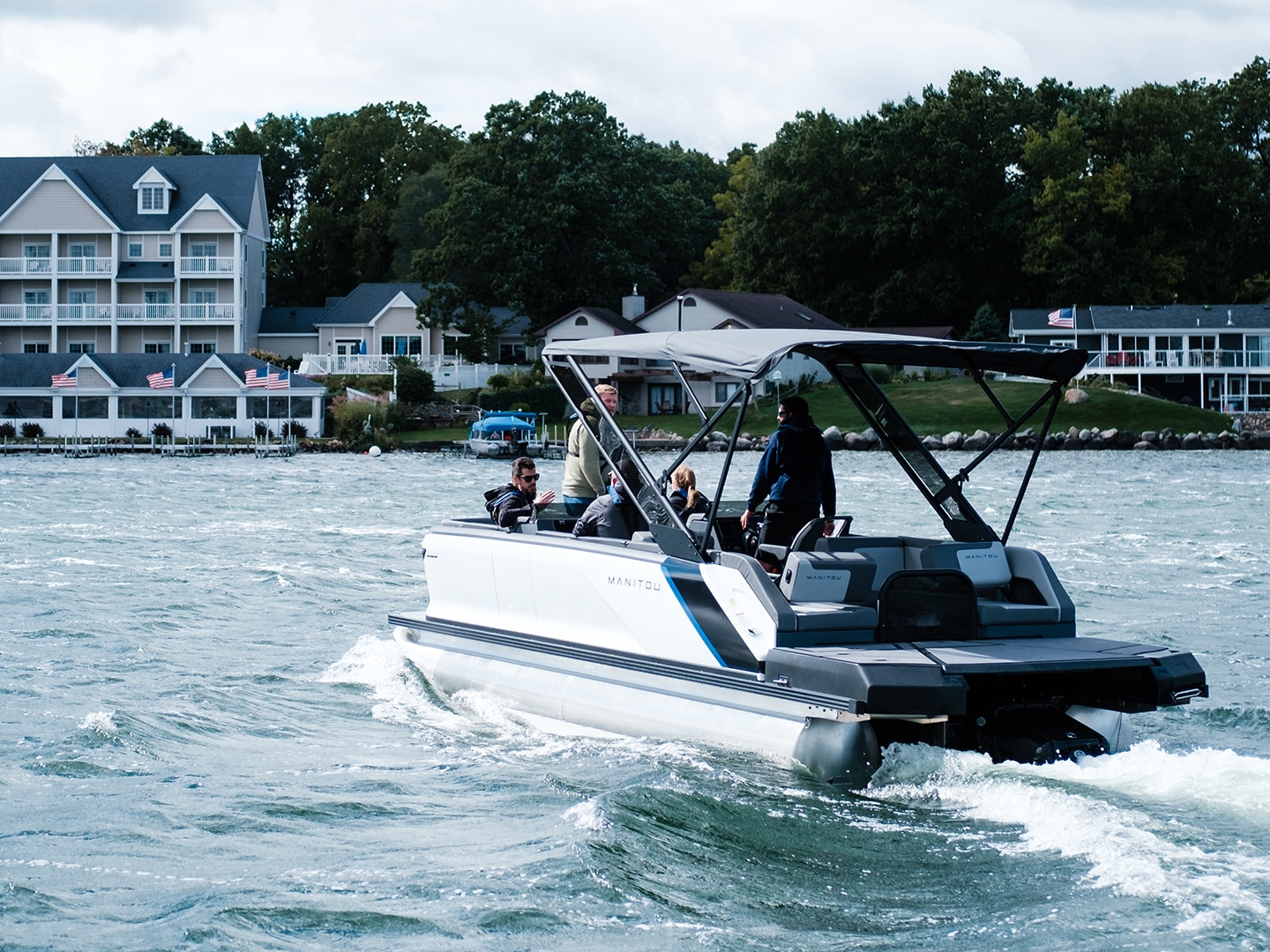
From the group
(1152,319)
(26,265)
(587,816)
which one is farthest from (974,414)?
(587,816)

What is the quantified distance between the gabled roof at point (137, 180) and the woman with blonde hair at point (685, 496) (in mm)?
69257

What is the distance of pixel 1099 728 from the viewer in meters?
8.86

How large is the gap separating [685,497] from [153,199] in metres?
71.6

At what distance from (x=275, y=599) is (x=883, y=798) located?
1163cm

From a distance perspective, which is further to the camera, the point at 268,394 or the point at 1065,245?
the point at 1065,245

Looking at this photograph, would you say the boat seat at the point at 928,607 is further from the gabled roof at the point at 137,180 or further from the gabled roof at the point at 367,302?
the gabled roof at the point at 367,302

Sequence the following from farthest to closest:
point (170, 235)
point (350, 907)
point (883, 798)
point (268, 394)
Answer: point (170, 235)
point (268, 394)
point (883, 798)
point (350, 907)

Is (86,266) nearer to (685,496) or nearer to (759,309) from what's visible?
(759,309)

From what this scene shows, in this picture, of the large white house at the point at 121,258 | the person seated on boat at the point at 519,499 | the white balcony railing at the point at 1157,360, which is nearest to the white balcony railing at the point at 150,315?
the large white house at the point at 121,258

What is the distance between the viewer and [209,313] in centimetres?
7612

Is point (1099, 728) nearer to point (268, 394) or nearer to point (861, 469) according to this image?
point (861, 469)

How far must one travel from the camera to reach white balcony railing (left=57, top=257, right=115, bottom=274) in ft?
247

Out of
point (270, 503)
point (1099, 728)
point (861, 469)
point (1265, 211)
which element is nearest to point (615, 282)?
point (861, 469)

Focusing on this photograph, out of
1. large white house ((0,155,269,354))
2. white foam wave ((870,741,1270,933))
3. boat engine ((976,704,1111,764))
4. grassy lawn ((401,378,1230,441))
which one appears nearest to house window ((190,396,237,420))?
grassy lawn ((401,378,1230,441))
